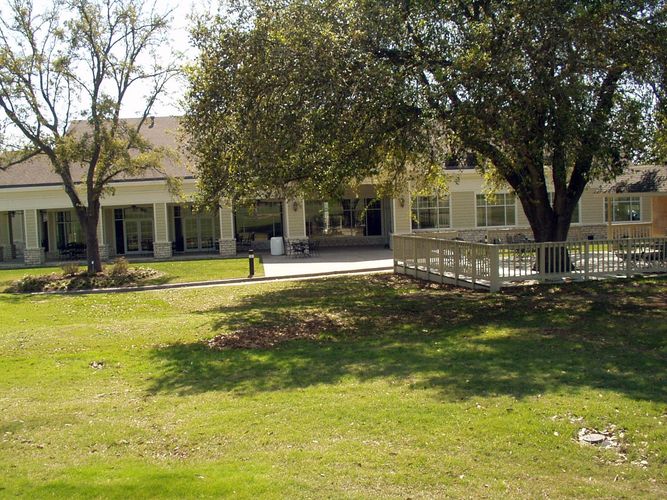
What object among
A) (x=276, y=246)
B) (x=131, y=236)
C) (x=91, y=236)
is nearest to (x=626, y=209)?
(x=276, y=246)

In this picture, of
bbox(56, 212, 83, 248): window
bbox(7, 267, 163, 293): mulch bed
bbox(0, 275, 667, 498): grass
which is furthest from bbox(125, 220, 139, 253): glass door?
bbox(0, 275, 667, 498): grass

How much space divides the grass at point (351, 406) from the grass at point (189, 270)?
33.8 ft

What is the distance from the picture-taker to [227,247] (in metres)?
34.5

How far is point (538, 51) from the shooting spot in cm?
1270

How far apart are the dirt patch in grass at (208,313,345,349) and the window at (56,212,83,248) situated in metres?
27.8

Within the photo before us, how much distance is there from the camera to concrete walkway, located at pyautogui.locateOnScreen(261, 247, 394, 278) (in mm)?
25891

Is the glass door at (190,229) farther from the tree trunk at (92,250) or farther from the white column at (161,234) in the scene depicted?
the tree trunk at (92,250)

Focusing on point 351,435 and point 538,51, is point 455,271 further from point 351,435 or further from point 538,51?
point 351,435

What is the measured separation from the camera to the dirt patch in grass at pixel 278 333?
11633 mm

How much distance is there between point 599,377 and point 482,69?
6340 millimetres

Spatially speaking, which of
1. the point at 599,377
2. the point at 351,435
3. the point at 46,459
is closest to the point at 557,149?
the point at 599,377

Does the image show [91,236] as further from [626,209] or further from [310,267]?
[626,209]

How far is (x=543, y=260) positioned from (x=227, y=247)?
67.3 feet

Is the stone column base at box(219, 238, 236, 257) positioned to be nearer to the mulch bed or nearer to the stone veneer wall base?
the stone veneer wall base
